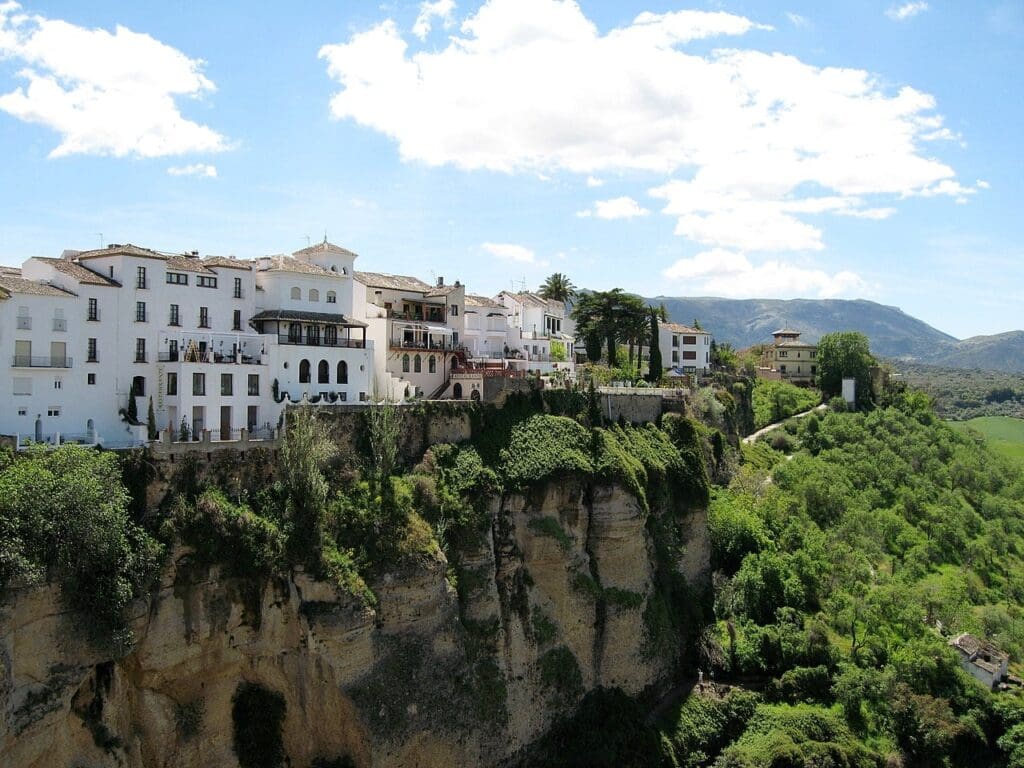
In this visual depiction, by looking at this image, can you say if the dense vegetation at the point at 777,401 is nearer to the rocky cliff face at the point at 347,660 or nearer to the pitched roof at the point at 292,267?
the rocky cliff face at the point at 347,660

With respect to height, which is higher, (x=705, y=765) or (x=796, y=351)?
(x=796, y=351)

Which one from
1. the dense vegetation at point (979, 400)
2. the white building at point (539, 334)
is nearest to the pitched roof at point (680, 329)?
the white building at point (539, 334)

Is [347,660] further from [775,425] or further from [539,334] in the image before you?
[775,425]

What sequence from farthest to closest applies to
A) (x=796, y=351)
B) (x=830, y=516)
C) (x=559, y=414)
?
(x=796, y=351), (x=830, y=516), (x=559, y=414)

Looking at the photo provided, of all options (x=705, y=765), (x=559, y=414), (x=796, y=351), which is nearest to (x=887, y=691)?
(x=705, y=765)

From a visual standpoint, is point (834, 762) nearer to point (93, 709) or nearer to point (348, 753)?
point (348, 753)

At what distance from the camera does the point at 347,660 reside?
106ft

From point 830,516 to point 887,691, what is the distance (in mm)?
17478

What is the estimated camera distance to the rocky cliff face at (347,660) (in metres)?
27.9

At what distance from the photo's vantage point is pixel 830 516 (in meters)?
59.1

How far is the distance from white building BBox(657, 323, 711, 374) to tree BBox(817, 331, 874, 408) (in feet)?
45.7

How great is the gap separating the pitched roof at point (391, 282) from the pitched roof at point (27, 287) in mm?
15788

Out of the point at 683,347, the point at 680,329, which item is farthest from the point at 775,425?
the point at 680,329

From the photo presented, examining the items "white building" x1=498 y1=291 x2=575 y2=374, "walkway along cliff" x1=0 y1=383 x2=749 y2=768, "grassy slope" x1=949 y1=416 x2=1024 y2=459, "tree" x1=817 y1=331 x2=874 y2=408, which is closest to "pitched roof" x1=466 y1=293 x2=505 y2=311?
"white building" x1=498 y1=291 x2=575 y2=374
